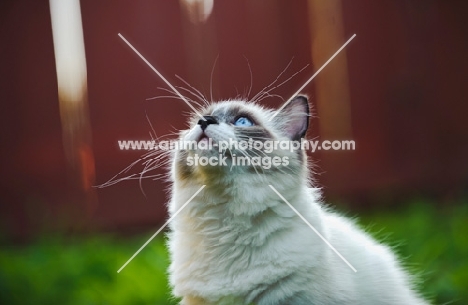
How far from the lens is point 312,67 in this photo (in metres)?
1.86

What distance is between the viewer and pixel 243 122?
138 cm

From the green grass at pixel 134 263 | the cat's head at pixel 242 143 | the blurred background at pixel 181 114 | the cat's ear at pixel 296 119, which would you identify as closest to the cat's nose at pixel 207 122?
the cat's head at pixel 242 143

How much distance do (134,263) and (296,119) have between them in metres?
0.85

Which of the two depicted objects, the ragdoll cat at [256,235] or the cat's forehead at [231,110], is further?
the cat's forehead at [231,110]

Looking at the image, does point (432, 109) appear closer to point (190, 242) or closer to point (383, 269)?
point (383, 269)

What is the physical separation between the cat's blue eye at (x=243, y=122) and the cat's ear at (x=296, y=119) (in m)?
0.10

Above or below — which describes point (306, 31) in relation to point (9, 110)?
above

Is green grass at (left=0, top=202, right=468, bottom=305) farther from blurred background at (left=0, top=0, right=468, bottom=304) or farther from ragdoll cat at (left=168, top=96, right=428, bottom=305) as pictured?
ragdoll cat at (left=168, top=96, right=428, bottom=305)

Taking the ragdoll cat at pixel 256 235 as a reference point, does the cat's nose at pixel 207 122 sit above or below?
above

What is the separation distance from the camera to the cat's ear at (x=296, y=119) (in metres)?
1.41

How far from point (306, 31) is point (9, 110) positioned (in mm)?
990

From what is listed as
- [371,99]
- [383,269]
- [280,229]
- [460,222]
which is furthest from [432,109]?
[280,229]

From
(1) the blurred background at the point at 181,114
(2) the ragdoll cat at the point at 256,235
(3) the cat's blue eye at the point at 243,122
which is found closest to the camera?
(2) the ragdoll cat at the point at 256,235

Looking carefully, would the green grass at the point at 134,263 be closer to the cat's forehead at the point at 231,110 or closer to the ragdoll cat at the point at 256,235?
the ragdoll cat at the point at 256,235
